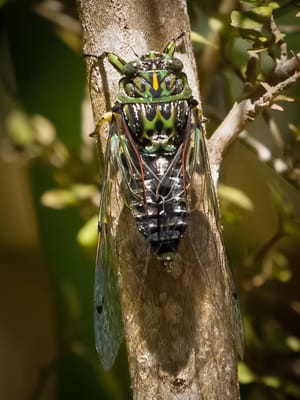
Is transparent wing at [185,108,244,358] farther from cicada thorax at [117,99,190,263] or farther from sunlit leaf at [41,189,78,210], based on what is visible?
sunlit leaf at [41,189,78,210]

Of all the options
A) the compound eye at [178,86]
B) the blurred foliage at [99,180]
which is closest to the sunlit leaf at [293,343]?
the blurred foliage at [99,180]

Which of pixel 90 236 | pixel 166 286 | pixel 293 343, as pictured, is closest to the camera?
pixel 166 286

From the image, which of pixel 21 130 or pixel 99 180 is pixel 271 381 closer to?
pixel 99 180

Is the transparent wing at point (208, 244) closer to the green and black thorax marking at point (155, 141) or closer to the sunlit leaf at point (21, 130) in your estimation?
the green and black thorax marking at point (155, 141)

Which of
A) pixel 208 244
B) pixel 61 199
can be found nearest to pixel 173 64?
pixel 208 244

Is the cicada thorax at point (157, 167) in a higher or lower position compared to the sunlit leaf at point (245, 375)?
higher

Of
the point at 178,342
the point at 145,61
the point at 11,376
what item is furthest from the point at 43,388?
the point at 145,61

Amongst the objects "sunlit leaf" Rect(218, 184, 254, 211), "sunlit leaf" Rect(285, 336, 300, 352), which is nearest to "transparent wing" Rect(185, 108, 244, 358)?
"sunlit leaf" Rect(218, 184, 254, 211)
